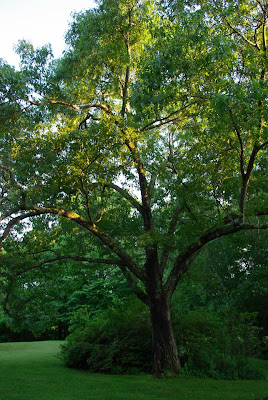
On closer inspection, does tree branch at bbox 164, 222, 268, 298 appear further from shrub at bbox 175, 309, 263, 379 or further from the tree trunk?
shrub at bbox 175, 309, 263, 379

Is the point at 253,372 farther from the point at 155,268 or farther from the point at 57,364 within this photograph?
the point at 57,364

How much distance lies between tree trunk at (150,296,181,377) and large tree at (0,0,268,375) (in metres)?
0.03

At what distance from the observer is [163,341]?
10859 millimetres

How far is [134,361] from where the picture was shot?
11.8 metres

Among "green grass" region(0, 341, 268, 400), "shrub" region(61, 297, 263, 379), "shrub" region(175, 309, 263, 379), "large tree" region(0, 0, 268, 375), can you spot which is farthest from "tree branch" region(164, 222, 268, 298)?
"green grass" region(0, 341, 268, 400)

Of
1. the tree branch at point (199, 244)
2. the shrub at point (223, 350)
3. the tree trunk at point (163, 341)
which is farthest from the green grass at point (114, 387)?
the tree branch at point (199, 244)

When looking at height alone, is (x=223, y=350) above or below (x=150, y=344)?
below

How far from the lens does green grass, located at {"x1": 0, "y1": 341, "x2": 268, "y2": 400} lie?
828cm

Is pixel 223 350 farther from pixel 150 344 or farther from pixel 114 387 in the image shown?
pixel 114 387

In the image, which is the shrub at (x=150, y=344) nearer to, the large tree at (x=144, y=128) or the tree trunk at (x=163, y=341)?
the tree trunk at (x=163, y=341)

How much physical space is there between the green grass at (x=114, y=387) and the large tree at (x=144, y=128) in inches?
47.5

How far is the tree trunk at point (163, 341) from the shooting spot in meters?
10.7

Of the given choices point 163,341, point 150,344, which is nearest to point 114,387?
point 163,341

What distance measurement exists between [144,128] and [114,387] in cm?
713
